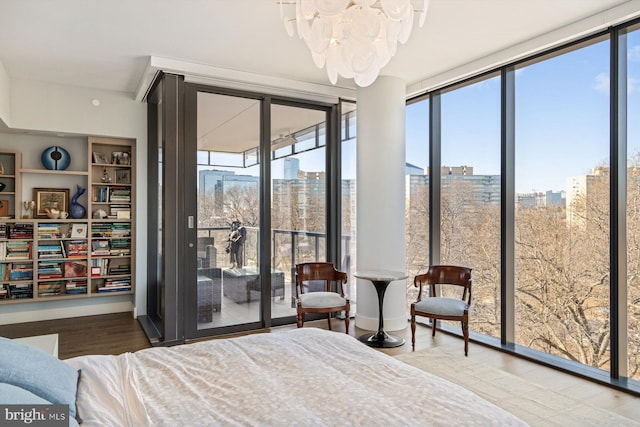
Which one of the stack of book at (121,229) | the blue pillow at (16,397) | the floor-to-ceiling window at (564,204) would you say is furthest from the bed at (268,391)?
the stack of book at (121,229)

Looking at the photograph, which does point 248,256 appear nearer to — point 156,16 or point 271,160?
point 271,160

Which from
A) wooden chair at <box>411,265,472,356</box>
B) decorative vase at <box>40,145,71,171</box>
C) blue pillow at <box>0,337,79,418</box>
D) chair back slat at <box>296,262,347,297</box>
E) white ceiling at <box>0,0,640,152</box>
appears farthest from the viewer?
decorative vase at <box>40,145,71,171</box>

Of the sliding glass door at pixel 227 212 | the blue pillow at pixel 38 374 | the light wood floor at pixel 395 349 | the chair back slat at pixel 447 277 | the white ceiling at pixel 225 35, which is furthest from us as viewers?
the sliding glass door at pixel 227 212

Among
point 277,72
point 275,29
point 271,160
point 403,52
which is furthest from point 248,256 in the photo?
point 403,52

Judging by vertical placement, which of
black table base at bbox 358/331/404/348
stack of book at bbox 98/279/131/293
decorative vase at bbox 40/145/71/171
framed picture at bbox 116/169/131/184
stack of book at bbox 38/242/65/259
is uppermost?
decorative vase at bbox 40/145/71/171

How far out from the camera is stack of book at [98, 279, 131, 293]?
4.78 m

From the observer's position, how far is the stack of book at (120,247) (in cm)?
485

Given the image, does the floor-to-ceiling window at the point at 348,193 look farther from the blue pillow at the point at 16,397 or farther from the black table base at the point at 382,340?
the blue pillow at the point at 16,397

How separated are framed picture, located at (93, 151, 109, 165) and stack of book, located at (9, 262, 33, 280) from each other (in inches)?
54.7

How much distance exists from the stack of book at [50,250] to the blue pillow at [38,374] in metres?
3.66

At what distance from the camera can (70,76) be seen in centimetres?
418

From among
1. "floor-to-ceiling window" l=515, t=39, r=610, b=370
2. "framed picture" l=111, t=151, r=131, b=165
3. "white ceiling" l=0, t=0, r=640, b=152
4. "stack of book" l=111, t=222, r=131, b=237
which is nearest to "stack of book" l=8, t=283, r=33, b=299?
"stack of book" l=111, t=222, r=131, b=237

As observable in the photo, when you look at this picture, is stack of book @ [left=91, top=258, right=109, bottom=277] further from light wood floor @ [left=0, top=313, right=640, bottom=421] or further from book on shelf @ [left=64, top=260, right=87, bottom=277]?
light wood floor @ [left=0, top=313, right=640, bottom=421]

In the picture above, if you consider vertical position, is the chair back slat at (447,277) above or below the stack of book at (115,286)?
above
